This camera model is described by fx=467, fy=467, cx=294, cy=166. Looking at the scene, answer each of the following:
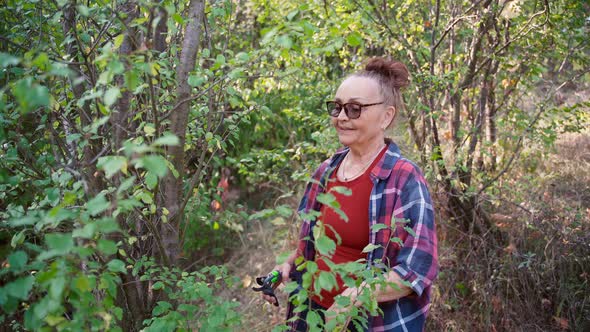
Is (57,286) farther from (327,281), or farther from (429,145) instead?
(429,145)

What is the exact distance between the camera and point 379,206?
75.2 inches

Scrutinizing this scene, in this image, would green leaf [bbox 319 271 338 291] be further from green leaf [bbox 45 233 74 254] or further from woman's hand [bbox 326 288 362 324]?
green leaf [bbox 45 233 74 254]

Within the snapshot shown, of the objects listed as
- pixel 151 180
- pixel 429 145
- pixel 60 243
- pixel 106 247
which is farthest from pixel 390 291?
pixel 429 145

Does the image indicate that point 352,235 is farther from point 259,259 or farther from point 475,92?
point 259,259

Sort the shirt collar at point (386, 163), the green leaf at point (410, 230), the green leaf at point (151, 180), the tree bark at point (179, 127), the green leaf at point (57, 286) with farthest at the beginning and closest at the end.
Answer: the shirt collar at point (386, 163), the tree bark at point (179, 127), the green leaf at point (410, 230), the green leaf at point (151, 180), the green leaf at point (57, 286)

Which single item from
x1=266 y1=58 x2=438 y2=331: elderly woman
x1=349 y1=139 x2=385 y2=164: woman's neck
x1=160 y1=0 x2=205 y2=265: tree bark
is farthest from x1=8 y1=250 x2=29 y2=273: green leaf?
x1=349 y1=139 x2=385 y2=164: woman's neck

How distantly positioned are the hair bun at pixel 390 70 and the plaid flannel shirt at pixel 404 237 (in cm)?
39

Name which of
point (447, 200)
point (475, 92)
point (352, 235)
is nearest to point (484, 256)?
point (447, 200)

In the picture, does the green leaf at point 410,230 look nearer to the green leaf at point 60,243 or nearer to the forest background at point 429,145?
the forest background at point 429,145

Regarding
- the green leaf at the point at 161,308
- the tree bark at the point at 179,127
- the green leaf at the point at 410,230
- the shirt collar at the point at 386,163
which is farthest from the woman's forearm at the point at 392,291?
the tree bark at the point at 179,127

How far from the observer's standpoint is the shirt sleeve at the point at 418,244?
67.4 inches

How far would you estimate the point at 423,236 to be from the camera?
1.76 metres

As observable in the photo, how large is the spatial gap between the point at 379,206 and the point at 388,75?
648 millimetres

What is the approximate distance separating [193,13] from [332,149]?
1.99 m
